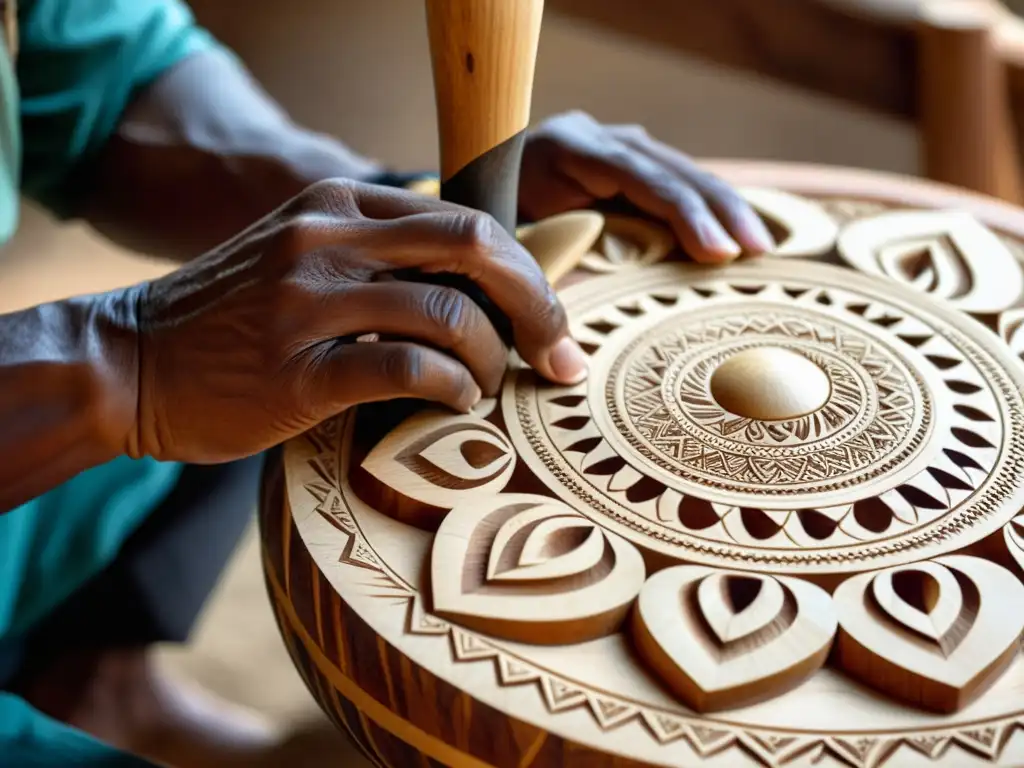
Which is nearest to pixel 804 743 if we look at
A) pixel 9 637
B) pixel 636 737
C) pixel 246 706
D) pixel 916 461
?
pixel 636 737

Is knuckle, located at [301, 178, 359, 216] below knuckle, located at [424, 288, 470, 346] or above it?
Result: above

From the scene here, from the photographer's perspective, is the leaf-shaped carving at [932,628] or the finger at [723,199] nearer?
the leaf-shaped carving at [932,628]

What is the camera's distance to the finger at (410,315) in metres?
0.55

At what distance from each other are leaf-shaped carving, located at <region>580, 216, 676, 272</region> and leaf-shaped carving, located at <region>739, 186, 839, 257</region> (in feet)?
0.25

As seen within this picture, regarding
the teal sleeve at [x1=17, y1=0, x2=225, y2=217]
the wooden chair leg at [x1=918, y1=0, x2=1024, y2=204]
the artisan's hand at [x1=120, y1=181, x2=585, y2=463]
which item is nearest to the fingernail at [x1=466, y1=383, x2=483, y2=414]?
the artisan's hand at [x1=120, y1=181, x2=585, y2=463]

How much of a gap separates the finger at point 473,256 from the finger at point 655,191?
0.16 meters

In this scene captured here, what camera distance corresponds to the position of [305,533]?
1.74 ft

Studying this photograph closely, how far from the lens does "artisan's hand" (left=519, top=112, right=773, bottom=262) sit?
0.71 metres

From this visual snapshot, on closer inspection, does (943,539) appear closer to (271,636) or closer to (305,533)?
(305,533)

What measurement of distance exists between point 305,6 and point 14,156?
52.0 inches

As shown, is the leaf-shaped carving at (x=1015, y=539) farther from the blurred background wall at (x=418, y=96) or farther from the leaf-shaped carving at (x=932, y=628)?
the blurred background wall at (x=418, y=96)

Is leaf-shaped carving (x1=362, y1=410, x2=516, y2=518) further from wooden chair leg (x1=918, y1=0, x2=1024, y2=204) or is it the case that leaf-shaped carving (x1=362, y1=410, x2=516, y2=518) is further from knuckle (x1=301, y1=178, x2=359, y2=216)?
wooden chair leg (x1=918, y1=0, x2=1024, y2=204)

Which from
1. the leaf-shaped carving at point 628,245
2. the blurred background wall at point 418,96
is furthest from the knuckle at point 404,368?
the blurred background wall at point 418,96

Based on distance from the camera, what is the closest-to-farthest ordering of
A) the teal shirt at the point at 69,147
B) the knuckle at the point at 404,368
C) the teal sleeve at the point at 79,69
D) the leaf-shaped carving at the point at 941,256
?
the knuckle at the point at 404,368, the leaf-shaped carving at the point at 941,256, the teal shirt at the point at 69,147, the teal sleeve at the point at 79,69
